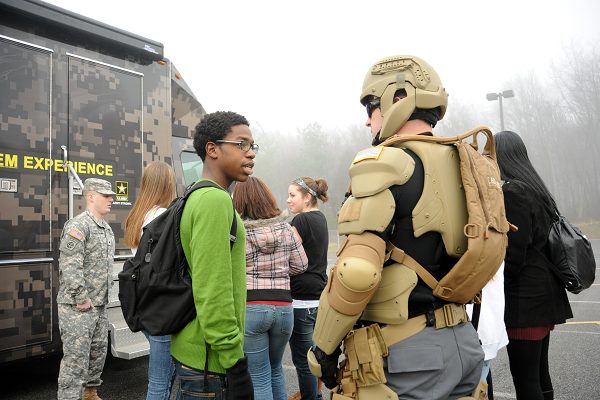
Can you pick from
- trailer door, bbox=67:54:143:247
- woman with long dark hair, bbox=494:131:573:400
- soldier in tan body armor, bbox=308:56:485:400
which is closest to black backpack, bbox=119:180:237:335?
soldier in tan body armor, bbox=308:56:485:400

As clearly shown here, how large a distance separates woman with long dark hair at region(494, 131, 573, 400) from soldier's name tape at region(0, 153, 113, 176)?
11.7 feet

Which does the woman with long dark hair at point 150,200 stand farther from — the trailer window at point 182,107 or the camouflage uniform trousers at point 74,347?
the trailer window at point 182,107

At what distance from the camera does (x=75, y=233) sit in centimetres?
388

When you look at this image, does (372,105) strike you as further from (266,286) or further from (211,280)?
(266,286)

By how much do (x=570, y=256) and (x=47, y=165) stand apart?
4.10 metres

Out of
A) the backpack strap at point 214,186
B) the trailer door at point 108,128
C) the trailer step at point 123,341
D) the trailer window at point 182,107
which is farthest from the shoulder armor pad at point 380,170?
the trailer window at point 182,107

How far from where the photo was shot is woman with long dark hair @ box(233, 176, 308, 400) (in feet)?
10.8

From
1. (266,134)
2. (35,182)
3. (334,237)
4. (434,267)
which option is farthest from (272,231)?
(266,134)

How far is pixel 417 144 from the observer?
2070 mm

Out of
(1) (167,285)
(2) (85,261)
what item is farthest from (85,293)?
(1) (167,285)

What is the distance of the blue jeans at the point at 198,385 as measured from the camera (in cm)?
199

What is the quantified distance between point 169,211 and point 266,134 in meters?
46.4

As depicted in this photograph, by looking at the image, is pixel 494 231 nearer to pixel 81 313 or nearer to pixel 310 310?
pixel 310 310

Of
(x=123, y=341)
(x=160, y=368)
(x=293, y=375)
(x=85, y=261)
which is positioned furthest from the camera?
(x=293, y=375)
